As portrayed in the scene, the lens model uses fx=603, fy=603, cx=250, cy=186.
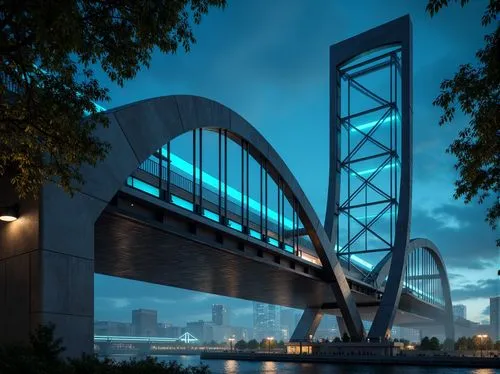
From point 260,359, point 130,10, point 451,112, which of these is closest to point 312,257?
point 260,359

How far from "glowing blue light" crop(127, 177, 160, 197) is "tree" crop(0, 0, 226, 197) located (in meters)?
11.6

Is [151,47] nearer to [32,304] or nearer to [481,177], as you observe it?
[32,304]

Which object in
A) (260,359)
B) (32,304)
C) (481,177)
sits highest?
(481,177)

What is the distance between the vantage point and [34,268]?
53.4 feet

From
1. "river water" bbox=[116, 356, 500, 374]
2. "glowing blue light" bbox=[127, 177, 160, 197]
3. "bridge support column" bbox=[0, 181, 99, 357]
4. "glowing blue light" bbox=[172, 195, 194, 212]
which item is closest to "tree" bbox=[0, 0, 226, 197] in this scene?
"bridge support column" bbox=[0, 181, 99, 357]

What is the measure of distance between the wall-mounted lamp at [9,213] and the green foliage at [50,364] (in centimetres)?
475

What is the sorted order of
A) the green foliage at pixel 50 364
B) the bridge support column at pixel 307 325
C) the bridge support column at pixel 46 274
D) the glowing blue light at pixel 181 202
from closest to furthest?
the green foliage at pixel 50 364 → the bridge support column at pixel 46 274 → the glowing blue light at pixel 181 202 → the bridge support column at pixel 307 325

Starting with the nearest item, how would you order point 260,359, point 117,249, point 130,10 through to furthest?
point 130,10 → point 117,249 → point 260,359

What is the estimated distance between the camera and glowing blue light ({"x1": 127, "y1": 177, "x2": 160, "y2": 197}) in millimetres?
25898

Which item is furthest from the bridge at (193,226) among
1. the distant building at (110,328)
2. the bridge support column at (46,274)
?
the distant building at (110,328)

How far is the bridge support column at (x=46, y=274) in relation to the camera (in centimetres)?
1622

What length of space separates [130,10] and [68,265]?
886cm

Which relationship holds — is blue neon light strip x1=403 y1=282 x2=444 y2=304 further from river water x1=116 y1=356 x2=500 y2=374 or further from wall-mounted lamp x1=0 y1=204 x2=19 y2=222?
wall-mounted lamp x1=0 y1=204 x2=19 y2=222

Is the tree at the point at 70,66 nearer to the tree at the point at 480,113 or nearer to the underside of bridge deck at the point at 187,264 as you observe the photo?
the tree at the point at 480,113
